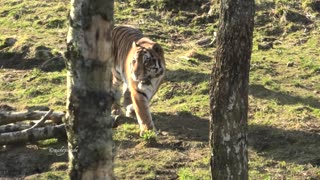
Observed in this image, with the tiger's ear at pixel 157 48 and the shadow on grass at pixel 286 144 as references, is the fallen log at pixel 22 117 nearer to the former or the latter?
the tiger's ear at pixel 157 48

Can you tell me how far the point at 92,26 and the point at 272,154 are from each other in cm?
402

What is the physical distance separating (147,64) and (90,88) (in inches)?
Result: 168

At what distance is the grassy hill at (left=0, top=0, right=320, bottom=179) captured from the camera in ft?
21.7

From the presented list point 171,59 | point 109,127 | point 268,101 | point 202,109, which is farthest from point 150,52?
point 109,127

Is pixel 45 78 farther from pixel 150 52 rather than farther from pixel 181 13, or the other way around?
pixel 181 13

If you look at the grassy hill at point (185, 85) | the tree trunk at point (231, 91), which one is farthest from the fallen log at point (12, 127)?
the tree trunk at point (231, 91)

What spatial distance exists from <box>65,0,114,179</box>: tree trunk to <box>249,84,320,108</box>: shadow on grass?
551 centimetres

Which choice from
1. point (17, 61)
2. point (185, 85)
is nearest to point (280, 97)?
point (185, 85)

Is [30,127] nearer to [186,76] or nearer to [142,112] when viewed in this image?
[142,112]

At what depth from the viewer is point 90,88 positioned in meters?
3.49

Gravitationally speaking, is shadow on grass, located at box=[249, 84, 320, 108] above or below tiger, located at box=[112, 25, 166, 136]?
below

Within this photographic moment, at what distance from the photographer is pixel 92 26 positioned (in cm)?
343

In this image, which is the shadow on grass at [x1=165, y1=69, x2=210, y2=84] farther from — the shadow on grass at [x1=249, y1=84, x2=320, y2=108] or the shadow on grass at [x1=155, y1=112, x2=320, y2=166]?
the shadow on grass at [x1=155, y1=112, x2=320, y2=166]

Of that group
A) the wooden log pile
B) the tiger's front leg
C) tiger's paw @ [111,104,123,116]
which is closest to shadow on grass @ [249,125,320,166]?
the tiger's front leg
